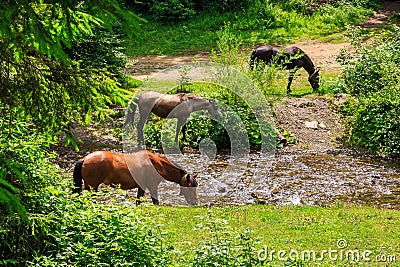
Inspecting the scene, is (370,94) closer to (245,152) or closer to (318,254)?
(245,152)

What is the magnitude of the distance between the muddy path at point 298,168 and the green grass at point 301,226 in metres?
0.90

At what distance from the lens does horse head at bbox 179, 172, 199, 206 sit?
419 inches

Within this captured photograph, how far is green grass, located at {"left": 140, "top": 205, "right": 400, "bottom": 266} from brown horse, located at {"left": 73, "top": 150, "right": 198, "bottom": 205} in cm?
58

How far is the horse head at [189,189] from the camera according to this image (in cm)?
1064

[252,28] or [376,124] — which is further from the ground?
[252,28]

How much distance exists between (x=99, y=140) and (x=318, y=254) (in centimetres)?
798

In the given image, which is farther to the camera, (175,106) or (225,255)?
(175,106)

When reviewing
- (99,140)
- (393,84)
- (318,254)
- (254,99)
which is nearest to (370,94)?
(393,84)

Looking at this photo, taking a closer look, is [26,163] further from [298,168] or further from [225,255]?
[298,168]

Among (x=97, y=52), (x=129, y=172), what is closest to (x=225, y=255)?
(x=129, y=172)

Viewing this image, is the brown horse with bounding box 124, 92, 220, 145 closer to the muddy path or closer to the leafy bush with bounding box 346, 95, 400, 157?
the muddy path

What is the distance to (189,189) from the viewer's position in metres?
10.7

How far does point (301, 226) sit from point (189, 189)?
229cm

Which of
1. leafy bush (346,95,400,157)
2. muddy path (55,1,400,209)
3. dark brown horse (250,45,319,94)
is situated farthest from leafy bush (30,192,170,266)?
dark brown horse (250,45,319,94)
